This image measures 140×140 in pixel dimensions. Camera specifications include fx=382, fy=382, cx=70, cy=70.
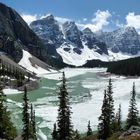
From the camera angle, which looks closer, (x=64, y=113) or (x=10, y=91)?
(x=64, y=113)

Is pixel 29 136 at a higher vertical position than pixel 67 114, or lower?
lower

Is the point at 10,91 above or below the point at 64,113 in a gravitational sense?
below

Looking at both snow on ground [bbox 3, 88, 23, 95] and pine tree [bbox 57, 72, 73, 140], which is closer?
pine tree [bbox 57, 72, 73, 140]

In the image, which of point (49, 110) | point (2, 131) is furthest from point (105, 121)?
point (49, 110)

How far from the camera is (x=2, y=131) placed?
44.8 meters

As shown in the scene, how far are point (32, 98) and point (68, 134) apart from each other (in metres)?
89.4

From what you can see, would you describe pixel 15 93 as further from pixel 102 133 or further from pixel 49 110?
pixel 102 133

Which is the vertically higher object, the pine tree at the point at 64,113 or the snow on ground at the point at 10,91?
the pine tree at the point at 64,113

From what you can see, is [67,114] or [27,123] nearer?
[67,114]

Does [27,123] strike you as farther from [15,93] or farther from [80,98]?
[15,93]

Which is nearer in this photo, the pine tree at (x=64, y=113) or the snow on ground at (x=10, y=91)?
the pine tree at (x=64, y=113)

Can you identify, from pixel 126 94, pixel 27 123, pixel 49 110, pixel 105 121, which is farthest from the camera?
pixel 126 94

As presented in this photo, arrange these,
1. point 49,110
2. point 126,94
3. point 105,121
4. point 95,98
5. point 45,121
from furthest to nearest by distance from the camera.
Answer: point 126,94
point 95,98
point 49,110
point 45,121
point 105,121

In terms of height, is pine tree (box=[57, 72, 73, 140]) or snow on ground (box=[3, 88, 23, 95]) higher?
pine tree (box=[57, 72, 73, 140])
